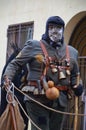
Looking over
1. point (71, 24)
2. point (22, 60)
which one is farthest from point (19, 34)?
point (22, 60)

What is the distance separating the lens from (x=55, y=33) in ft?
16.3

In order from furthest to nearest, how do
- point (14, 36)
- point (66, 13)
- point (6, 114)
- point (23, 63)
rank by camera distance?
1. point (14, 36)
2. point (66, 13)
3. point (23, 63)
4. point (6, 114)

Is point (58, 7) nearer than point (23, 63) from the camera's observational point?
No

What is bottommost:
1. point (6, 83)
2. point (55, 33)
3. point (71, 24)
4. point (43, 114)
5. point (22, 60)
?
point (43, 114)

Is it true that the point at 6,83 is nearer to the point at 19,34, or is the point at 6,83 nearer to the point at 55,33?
the point at 55,33

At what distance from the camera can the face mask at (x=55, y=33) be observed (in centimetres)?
496

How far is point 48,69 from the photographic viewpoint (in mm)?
4906

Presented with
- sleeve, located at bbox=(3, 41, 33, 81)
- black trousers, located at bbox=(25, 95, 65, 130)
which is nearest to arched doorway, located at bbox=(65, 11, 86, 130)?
black trousers, located at bbox=(25, 95, 65, 130)

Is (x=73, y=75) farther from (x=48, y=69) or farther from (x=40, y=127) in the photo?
(x=40, y=127)

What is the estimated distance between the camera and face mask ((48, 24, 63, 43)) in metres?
4.96

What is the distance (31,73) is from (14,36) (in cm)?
455

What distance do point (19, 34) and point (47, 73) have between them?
14.6ft

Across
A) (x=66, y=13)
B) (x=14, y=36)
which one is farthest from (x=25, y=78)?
(x=14, y=36)

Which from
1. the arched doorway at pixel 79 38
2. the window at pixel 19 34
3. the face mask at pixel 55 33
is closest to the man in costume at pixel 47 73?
the face mask at pixel 55 33
